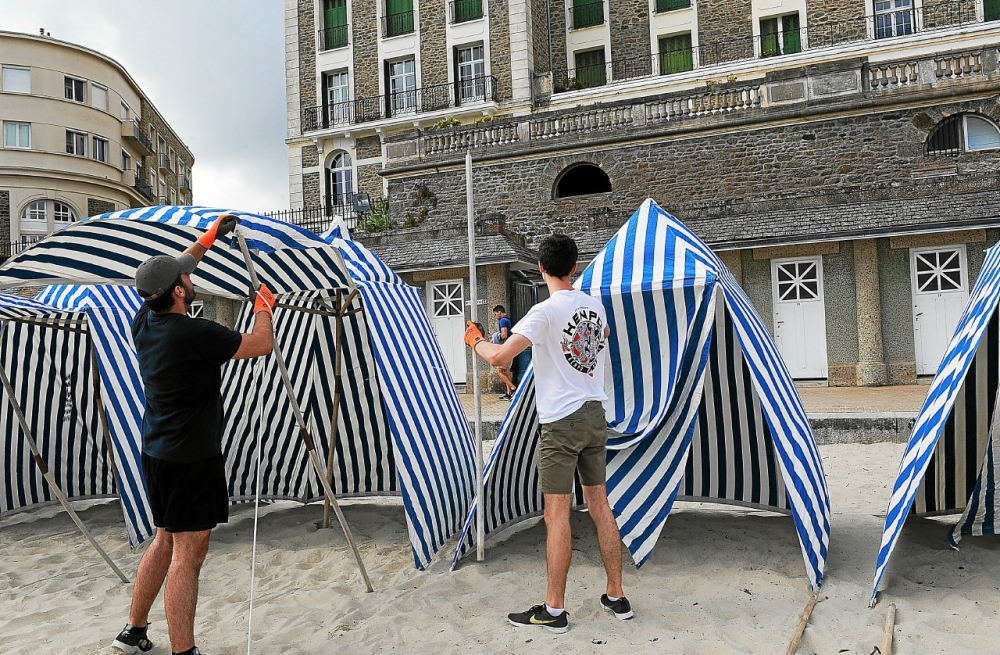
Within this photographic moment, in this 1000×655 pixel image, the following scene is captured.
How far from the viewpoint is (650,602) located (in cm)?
386

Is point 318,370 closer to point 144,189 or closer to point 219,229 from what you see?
point 219,229

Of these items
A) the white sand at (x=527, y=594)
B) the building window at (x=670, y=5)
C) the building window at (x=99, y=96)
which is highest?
the building window at (x=99, y=96)

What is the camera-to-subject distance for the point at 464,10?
1092 inches

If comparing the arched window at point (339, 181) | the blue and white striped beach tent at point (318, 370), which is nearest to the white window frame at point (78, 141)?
the arched window at point (339, 181)

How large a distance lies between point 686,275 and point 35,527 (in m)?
5.18

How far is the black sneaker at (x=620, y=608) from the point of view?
11.8ft

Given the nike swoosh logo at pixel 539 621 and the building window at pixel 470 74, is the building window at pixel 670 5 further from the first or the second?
the nike swoosh logo at pixel 539 621

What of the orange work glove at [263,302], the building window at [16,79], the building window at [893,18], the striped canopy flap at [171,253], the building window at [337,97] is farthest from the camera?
the building window at [16,79]

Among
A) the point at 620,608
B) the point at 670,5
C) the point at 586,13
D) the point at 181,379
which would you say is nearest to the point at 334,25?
the point at 586,13

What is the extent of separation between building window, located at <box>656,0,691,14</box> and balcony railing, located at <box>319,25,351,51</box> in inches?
437

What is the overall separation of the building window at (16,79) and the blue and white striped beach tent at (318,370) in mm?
34911

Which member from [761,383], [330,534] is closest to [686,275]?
[761,383]

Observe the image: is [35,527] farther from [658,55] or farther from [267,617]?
[658,55]

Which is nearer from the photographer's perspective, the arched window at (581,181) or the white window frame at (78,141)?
the arched window at (581,181)
